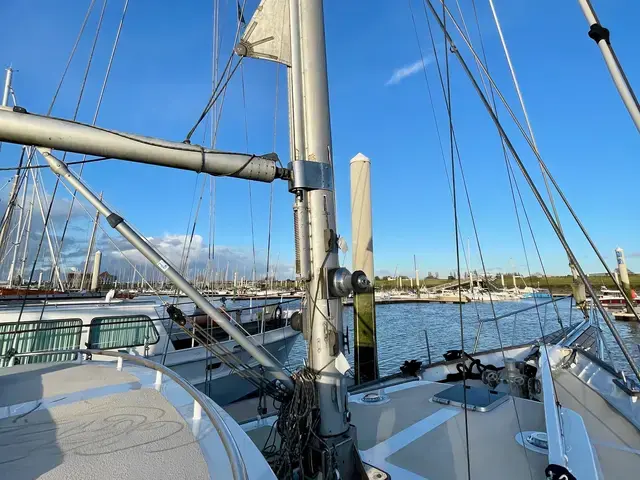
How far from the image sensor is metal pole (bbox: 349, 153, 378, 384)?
9453mm

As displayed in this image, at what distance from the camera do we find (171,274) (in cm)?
332

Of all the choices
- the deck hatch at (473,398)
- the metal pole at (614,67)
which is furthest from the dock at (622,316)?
the metal pole at (614,67)

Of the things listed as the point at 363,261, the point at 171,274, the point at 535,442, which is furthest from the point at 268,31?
the point at 363,261

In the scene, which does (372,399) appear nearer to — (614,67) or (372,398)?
(372,398)

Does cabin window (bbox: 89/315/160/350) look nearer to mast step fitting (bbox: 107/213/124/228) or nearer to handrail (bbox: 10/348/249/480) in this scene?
mast step fitting (bbox: 107/213/124/228)

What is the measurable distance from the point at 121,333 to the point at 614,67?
10527mm

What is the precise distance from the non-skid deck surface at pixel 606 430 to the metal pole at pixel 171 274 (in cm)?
333

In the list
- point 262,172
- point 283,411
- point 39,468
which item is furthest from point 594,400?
point 39,468

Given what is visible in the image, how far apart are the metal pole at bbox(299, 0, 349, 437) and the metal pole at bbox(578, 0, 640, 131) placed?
2.29 m

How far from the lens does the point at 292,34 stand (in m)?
3.82

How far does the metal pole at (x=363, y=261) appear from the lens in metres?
9.45

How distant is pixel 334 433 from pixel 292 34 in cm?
410

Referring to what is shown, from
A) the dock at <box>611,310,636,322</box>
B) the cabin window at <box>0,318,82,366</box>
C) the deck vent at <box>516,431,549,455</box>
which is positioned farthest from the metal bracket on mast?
the dock at <box>611,310,636,322</box>

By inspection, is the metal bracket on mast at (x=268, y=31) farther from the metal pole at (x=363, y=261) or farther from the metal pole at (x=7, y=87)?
the metal pole at (x=7, y=87)
